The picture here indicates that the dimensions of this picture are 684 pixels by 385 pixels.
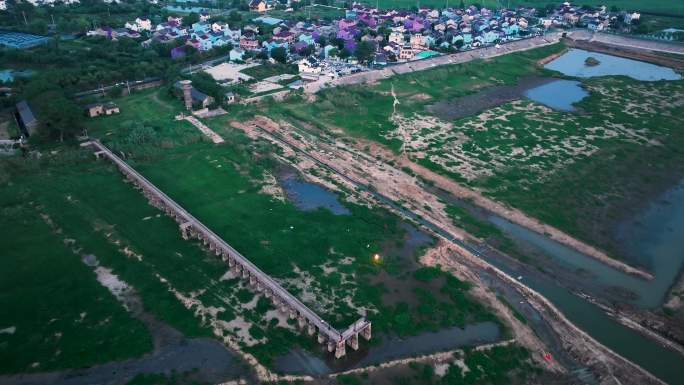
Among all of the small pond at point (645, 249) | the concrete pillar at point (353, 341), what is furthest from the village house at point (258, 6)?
the concrete pillar at point (353, 341)

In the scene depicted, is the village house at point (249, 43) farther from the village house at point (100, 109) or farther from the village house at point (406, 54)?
the village house at point (100, 109)

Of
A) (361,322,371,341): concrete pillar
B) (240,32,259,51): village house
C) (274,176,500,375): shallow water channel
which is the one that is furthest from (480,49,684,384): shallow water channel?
(240,32,259,51): village house

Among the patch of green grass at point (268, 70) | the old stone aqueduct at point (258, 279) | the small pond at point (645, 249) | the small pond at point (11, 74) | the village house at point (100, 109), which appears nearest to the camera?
the old stone aqueduct at point (258, 279)

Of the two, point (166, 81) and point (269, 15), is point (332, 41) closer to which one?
point (166, 81)

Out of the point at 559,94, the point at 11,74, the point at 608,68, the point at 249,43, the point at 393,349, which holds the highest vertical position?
the point at 249,43

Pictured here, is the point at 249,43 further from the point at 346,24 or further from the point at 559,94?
the point at 559,94

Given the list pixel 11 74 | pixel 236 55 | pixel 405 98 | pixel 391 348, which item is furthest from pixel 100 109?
pixel 391 348
